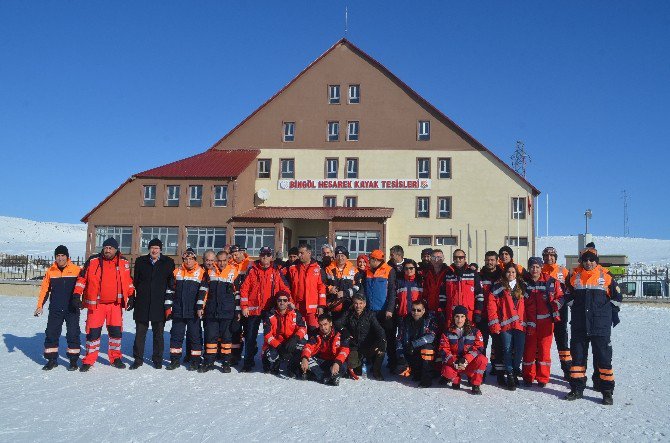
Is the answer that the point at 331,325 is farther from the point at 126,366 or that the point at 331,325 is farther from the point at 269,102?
the point at 269,102

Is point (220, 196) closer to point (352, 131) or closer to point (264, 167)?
point (264, 167)

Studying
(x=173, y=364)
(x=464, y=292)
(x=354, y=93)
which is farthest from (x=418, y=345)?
(x=354, y=93)

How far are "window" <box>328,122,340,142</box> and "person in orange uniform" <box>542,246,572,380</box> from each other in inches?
1033

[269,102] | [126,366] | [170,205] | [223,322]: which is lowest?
[126,366]

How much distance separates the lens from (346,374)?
766 centimetres

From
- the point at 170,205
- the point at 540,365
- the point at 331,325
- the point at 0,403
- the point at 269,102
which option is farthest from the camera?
the point at 269,102

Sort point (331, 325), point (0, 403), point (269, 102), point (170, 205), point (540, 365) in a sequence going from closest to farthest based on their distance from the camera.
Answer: point (0, 403)
point (540, 365)
point (331, 325)
point (170, 205)
point (269, 102)

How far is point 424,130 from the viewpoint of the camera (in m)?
33.1

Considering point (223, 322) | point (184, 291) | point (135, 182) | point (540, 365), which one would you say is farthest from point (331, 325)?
point (135, 182)

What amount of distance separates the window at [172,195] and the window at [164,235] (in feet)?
5.03

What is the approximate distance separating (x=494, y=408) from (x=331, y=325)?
2.67 metres

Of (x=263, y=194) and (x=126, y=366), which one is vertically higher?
(x=263, y=194)

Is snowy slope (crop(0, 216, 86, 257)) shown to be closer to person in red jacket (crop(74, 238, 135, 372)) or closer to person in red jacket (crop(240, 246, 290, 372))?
person in red jacket (crop(74, 238, 135, 372))

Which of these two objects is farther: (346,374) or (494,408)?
(346,374)
